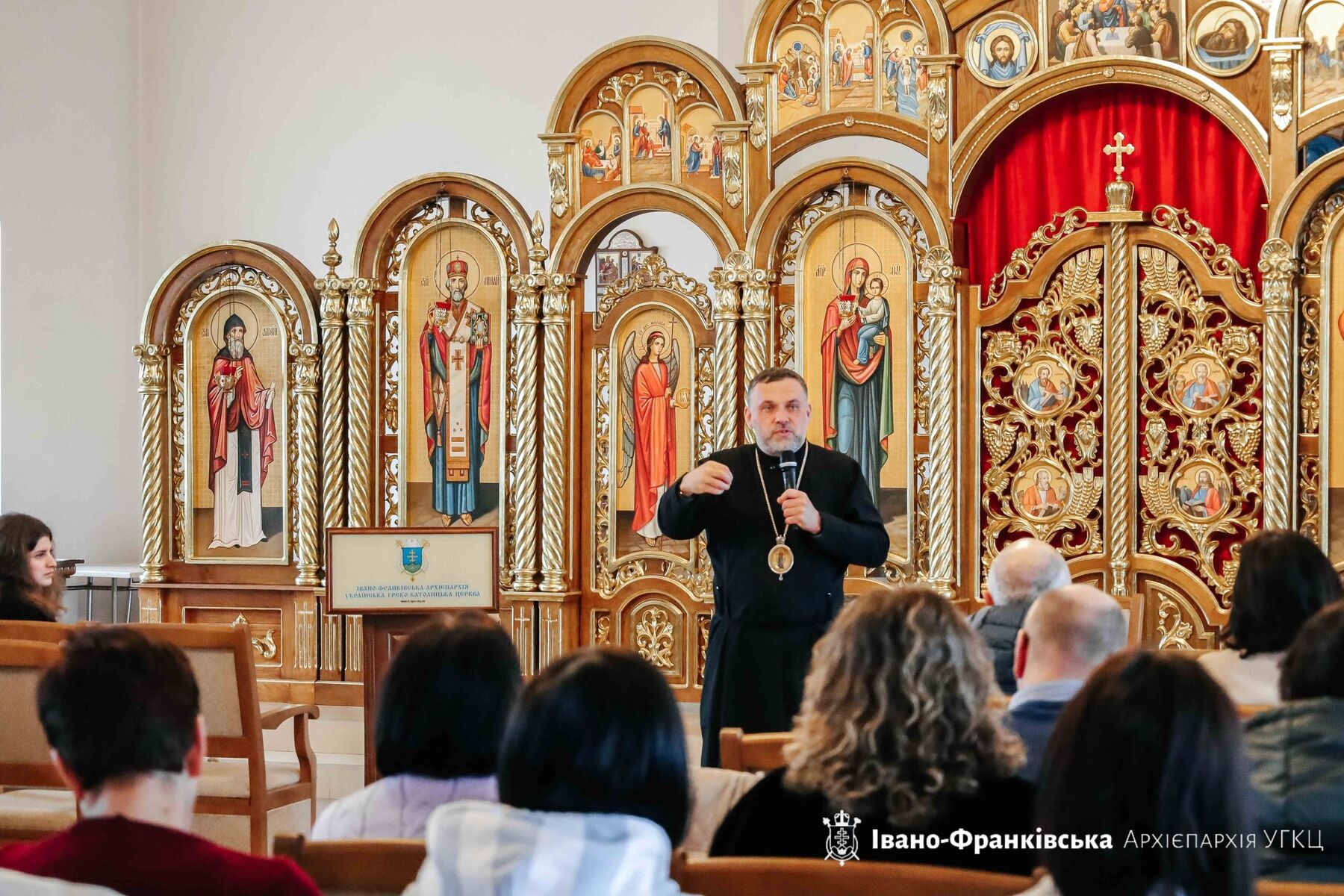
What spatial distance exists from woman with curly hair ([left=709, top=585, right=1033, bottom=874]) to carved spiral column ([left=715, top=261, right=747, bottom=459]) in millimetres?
5349

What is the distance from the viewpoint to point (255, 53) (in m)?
12.9

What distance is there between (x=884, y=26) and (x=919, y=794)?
237 inches

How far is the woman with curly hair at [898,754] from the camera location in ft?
8.19

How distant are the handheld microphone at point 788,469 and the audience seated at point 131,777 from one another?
289cm

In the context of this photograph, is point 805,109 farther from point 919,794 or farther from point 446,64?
point 919,794

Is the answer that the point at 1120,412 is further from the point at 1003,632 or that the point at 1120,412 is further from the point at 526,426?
the point at 526,426

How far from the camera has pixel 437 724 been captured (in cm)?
275

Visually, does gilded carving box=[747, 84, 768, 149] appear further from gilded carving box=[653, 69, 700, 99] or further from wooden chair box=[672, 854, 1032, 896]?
wooden chair box=[672, 854, 1032, 896]

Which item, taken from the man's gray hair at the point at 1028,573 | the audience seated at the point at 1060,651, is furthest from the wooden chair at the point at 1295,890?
the man's gray hair at the point at 1028,573

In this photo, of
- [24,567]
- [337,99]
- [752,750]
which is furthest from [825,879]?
[337,99]

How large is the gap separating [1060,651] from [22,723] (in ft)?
11.8

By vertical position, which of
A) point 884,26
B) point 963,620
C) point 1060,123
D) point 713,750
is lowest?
point 713,750

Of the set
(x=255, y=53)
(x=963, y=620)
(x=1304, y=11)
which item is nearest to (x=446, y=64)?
(x=255, y=53)

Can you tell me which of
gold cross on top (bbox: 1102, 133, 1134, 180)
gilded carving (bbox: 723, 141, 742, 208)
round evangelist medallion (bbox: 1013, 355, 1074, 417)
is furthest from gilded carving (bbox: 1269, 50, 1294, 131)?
gilded carving (bbox: 723, 141, 742, 208)
